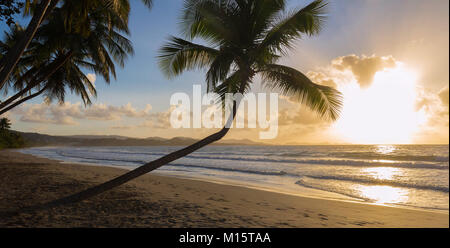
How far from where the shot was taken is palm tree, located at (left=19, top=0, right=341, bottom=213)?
5.96m

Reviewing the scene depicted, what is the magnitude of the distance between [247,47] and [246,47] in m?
0.02

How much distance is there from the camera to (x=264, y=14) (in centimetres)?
629

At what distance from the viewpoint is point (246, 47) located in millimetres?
6199

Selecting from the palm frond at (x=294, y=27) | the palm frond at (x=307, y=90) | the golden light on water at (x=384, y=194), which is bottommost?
the golden light on water at (x=384, y=194)

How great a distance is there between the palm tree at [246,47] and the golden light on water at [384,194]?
4815mm

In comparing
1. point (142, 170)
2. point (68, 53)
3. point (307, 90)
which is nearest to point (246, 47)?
point (307, 90)

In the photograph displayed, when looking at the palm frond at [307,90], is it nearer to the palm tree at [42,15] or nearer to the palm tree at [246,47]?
the palm tree at [246,47]

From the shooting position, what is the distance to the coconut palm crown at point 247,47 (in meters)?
5.97

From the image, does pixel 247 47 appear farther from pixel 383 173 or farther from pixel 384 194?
pixel 383 173

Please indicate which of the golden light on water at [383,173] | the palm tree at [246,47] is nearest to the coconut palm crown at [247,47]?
the palm tree at [246,47]
